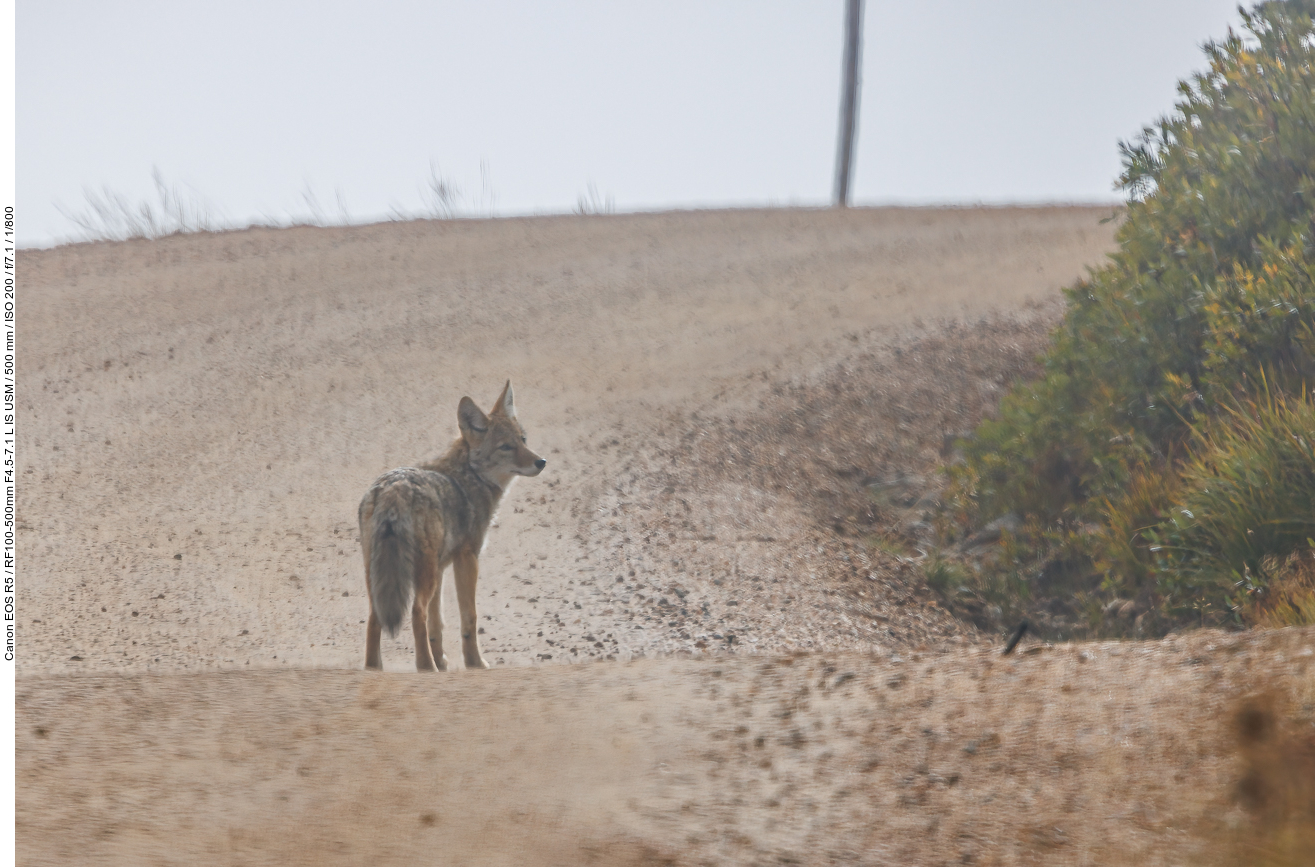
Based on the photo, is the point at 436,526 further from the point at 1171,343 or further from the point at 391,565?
the point at 1171,343

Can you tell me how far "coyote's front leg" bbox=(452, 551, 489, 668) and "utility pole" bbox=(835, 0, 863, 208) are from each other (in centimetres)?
2065

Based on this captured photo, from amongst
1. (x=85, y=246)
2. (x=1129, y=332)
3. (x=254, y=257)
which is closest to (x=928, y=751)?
(x=1129, y=332)

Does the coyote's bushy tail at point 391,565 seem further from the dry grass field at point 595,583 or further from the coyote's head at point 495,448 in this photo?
the coyote's head at point 495,448

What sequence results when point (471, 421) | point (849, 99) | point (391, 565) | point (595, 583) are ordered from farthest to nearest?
point (849, 99)
point (595, 583)
point (471, 421)
point (391, 565)

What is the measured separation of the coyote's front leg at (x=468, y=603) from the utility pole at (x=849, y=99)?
20.6 meters

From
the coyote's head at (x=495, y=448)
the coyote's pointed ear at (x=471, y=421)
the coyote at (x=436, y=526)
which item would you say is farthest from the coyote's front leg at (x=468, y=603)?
the coyote's pointed ear at (x=471, y=421)

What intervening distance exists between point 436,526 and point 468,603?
2.15 ft

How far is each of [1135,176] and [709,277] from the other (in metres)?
→ 7.95

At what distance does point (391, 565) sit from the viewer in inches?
242

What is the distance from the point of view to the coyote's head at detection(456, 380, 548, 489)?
776 cm

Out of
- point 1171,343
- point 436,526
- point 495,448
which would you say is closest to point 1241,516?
point 1171,343

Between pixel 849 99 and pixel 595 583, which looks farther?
pixel 849 99

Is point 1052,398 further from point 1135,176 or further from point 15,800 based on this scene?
point 15,800

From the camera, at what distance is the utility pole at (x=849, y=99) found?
2619 centimetres
